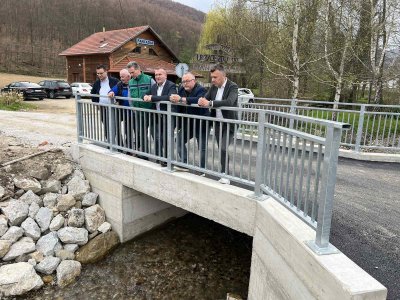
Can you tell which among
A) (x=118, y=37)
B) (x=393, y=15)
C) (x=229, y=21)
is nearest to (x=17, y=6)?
(x=118, y=37)

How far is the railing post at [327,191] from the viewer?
2562mm

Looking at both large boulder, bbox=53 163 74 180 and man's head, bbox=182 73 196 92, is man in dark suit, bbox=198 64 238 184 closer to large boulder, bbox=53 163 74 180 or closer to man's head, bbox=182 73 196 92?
man's head, bbox=182 73 196 92

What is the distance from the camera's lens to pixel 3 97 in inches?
652

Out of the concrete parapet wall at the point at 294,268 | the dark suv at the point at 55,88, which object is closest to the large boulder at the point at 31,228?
the concrete parapet wall at the point at 294,268

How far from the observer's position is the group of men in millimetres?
4355

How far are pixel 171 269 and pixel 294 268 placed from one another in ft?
9.87

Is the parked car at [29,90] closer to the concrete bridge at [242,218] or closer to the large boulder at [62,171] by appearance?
the large boulder at [62,171]

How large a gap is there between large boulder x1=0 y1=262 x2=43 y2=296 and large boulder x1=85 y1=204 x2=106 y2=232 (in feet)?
4.13

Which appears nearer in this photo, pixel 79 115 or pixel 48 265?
pixel 48 265

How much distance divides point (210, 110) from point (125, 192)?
8.37 feet

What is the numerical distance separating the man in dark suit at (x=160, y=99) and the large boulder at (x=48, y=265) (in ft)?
8.15

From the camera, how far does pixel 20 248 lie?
5418 millimetres

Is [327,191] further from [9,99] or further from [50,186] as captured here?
[9,99]

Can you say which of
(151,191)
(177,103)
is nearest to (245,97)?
(151,191)
